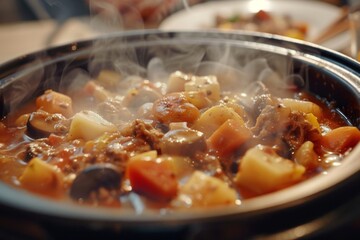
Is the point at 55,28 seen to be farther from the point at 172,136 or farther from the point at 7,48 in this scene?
the point at 172,136

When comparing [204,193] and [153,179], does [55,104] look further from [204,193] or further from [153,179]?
[204,193]

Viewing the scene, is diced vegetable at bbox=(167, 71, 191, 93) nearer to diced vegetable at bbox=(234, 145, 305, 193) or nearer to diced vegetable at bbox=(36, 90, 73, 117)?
diced vegetable at bbox=(36, 90, 73, 117)

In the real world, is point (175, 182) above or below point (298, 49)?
below

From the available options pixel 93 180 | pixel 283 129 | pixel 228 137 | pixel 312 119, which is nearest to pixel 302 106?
pixel 312 119

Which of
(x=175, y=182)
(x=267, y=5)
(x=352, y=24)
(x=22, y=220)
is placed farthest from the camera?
(x=267, y=5)

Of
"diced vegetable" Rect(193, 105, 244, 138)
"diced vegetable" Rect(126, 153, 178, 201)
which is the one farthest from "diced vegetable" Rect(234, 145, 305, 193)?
"diced vegetable" Rect(193, 105, 244, 138)

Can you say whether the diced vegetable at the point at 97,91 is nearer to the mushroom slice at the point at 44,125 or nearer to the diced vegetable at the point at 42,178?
the mushroom slice at the point at 44,125

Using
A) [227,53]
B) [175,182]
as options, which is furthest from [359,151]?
[227,53]
